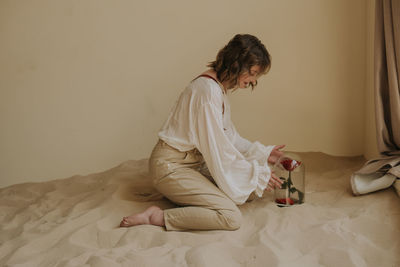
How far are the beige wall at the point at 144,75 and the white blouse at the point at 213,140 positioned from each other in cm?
108

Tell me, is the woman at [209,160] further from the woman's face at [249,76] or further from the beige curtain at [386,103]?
the beige curtain at [386,103]

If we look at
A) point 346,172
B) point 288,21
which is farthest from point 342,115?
point 288,21

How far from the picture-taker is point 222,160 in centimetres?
235

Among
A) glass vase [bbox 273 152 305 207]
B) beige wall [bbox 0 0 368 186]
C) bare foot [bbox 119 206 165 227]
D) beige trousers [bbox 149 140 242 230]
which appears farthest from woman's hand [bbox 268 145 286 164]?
beige wall [bbox 0 0 368 186]

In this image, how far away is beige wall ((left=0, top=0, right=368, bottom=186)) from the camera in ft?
10.6

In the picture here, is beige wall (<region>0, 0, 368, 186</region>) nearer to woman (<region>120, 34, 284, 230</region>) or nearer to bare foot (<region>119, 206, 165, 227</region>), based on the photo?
woman (<region>120, 34, 284, 230</region>)

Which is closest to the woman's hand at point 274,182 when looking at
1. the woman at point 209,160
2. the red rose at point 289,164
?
the woman at point 209,160

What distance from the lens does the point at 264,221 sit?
2.28 metres

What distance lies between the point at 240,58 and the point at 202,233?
943 millimetres

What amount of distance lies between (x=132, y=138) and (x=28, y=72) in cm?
92

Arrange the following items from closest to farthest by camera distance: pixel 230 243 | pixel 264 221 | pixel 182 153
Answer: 1. pixel 230 243
2. pixel 264 221
3. pixel 182 153

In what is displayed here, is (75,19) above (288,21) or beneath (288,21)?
above

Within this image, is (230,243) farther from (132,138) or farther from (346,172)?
(132,138)

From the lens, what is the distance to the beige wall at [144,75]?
325 cm
